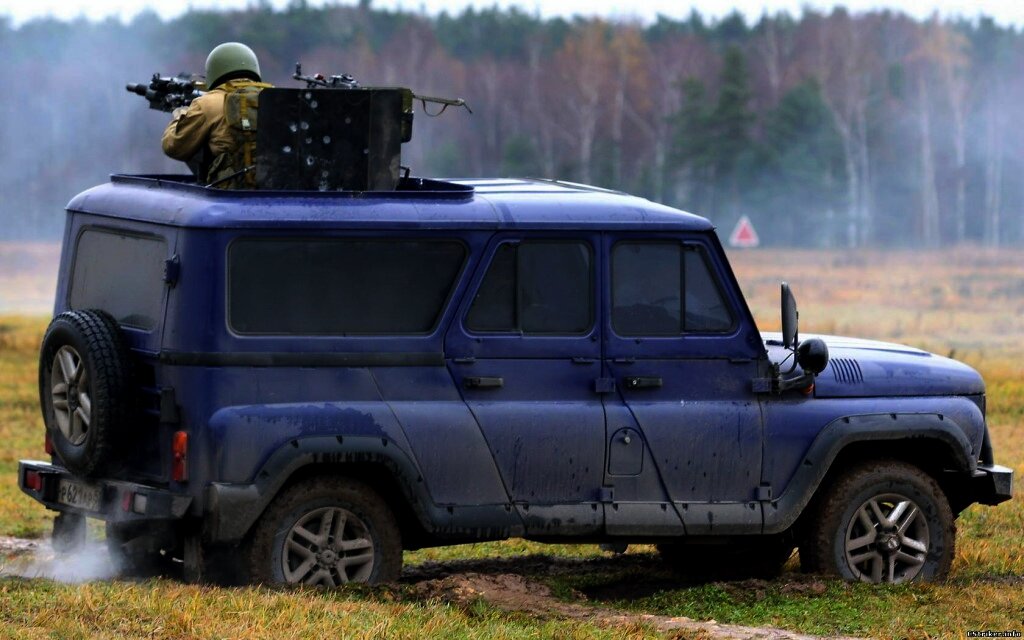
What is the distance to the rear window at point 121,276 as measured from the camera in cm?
901

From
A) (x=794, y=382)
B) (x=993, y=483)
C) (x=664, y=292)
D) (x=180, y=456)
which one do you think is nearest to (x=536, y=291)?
(x=664, y=292)

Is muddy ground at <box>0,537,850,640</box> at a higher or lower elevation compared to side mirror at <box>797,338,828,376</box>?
lower

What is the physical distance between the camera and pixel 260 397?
346 inches

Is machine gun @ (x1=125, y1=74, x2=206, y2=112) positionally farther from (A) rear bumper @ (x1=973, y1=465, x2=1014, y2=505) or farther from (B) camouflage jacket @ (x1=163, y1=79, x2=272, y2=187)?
(A) rear bumper @ (x1=973, y1=465, x2=1014, y2=505)

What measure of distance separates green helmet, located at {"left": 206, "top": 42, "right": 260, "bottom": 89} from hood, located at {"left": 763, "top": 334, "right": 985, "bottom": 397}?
3.12 m

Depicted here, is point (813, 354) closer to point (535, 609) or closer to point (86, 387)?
point (535, 609)

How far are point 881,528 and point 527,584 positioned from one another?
1839 millimetres

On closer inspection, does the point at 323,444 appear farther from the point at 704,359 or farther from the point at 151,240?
the point at 704,359

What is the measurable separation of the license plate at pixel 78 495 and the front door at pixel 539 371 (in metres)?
1.77

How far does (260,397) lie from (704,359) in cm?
217

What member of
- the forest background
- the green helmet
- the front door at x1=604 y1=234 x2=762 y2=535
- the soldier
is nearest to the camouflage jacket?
the soldier

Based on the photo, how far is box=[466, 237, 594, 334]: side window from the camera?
9258 mm

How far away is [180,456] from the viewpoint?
8.76 m

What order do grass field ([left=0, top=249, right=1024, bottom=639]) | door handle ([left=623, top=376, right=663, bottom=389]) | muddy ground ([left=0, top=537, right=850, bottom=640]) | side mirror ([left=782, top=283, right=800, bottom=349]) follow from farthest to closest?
side mirror ([left=782, top=283, right=800, bottom=349]) → door handle ([left=623, top=376, right=663, bottom=389]) → muddy ground ([left=0, top=537, right=850, bottom=640]) → grass field ([left=0, top=249, right=1024, bottom=639])
